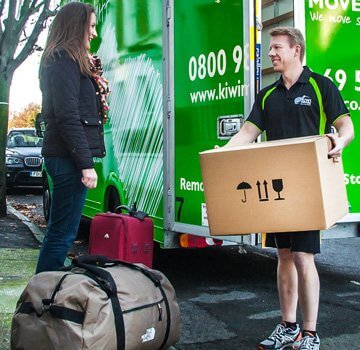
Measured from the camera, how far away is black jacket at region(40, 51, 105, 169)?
11.4ft

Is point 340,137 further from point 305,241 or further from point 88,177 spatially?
point 88,177

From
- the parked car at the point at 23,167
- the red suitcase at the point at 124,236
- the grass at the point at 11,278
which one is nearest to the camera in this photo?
the grass at the point at 11,278

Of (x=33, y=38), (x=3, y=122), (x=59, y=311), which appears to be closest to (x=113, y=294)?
(x=59, y=311)

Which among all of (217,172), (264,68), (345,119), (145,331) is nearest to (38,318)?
(145,331)

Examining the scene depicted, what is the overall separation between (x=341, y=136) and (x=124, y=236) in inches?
Answer: 76.2

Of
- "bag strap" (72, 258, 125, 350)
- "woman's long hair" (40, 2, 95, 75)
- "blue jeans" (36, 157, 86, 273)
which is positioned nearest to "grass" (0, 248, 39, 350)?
"blue jeans" (36, 157, 86, 273)

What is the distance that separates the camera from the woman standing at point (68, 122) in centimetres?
350

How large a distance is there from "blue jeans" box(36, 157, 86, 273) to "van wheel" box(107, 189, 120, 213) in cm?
256

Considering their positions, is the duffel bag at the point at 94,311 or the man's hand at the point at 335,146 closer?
the duffel bag at the point at 94,311

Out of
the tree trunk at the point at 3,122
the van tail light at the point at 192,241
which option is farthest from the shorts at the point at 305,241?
the tree trunk at the point at 3,122

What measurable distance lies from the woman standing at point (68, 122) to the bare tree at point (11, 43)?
6.56 metres

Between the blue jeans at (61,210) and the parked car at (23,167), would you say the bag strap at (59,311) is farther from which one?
the parked car at (23,167)

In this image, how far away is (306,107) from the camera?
11.4 feet

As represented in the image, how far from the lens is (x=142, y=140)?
5.51m
